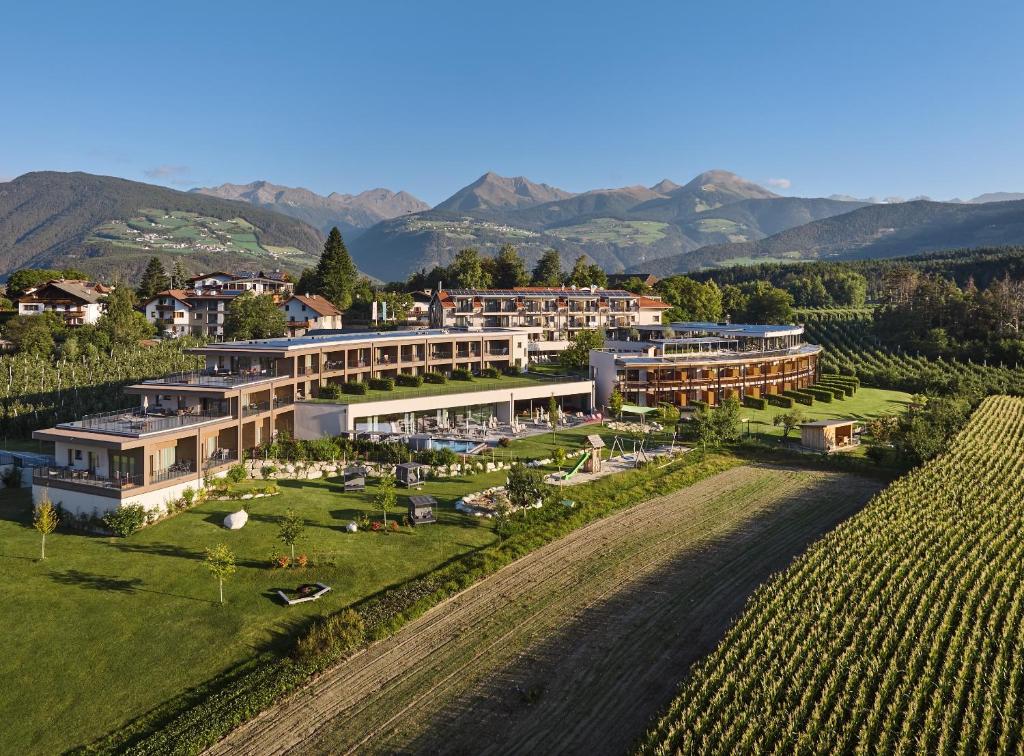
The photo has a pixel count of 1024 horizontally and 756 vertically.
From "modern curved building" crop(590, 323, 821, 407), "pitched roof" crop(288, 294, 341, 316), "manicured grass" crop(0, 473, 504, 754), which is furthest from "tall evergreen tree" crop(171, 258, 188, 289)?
"manicured grass" crop(0, 473, 504, 754)

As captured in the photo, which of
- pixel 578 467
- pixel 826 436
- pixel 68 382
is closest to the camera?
pixel 578 467

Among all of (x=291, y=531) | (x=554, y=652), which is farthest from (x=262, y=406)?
(x=554, y=652)

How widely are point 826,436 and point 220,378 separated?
4162 centimetres

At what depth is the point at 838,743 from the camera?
54.8ft

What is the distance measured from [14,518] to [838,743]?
3509 cm

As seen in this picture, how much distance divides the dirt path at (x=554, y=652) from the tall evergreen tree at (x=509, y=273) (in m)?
84.8

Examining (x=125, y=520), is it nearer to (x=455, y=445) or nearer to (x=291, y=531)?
(x=291, y=531)

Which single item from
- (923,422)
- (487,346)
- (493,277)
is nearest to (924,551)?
(923,422)

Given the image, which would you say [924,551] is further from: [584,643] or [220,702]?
[220,702]

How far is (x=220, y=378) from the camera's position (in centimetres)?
4519

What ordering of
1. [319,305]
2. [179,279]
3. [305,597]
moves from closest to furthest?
1. [305,597]
2. [319,305]
3. [179,279]

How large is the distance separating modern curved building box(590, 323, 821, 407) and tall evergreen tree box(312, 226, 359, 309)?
43.7 m

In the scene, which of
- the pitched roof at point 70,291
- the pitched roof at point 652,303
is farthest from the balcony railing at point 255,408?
the pitched roof at point 652,303

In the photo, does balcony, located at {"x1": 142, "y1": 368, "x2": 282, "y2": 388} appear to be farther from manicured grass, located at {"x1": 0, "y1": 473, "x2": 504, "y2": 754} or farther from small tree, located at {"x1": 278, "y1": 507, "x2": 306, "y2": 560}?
small tree, located at {"x1": 278, "y1": 507, "x2": 306, "y2": 560}
